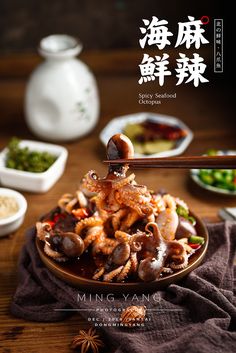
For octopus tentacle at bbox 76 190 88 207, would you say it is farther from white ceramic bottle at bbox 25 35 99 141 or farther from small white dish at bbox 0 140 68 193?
white ceramic bottle at bbox 25 35 99 141

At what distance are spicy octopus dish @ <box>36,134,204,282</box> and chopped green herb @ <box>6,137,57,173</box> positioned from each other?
2.39ft

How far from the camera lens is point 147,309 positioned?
7.45ft

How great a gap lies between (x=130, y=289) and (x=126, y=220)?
296 mm

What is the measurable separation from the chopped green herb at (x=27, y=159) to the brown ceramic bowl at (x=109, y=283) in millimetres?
934

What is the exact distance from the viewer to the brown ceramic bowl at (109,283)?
7.48 ft

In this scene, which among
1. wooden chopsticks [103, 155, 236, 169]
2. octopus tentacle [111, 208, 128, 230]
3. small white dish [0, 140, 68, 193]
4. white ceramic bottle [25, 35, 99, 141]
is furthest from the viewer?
white ceramic bottle [25, 35, 99, 141]

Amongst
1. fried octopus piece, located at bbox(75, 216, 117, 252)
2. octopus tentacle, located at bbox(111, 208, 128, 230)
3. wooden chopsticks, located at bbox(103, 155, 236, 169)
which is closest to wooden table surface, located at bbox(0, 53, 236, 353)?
fried octopus piece, located at bbox(75, 216, 117, 252)

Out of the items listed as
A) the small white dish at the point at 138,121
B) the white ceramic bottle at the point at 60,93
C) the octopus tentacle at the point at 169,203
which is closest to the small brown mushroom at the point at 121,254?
the octopus tentacle at the point at 169,203

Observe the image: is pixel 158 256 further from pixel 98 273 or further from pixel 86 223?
pixel 86 223

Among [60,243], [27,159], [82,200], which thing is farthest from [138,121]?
[60,243]

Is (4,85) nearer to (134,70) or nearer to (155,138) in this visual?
(134,70)

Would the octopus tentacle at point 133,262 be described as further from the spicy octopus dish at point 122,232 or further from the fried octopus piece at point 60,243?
the fried octopus piece at point 60,243

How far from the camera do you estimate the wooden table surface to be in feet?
7.68

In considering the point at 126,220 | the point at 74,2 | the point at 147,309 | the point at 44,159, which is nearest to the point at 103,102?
the point at 74,2
